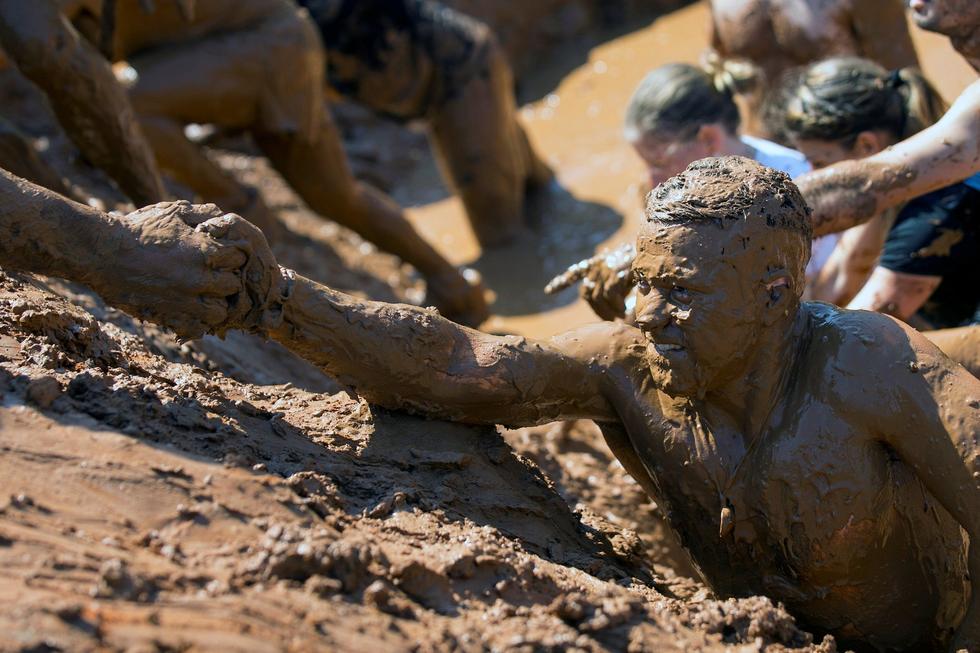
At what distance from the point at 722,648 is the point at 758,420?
1.59 ft

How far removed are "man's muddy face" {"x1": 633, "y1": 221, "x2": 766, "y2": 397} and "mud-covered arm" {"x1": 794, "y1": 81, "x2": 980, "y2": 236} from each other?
67 cm

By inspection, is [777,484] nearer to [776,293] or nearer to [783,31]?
[776,293]

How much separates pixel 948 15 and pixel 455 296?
2880mm

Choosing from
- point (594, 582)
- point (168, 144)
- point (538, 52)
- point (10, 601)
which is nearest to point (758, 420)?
point (594, 582)

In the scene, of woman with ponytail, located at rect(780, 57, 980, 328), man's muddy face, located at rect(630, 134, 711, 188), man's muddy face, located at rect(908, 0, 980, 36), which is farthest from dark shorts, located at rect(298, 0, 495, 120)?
man's muddy face, located at rect(908, 0, 980, 36)

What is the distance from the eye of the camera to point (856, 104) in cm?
350

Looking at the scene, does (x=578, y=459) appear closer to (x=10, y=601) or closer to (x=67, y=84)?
(x=67, y=84)

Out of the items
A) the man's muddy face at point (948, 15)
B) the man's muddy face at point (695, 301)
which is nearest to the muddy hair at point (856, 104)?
the man's muddy face at point (948, 15)

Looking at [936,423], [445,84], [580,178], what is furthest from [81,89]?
[580,178]

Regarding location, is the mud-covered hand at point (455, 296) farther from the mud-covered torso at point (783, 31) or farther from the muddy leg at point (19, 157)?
the muddy leg at point (19, 157)

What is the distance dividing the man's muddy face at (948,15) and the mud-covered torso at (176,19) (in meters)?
2.51

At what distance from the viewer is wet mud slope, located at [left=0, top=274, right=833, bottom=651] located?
1742 millimetres

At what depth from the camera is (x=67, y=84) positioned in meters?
3.53

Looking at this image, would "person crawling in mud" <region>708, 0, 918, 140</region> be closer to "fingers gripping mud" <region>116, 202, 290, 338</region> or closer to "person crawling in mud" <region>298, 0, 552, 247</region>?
"person crawling in mud" <region>298, 0, 552, 247</region>
